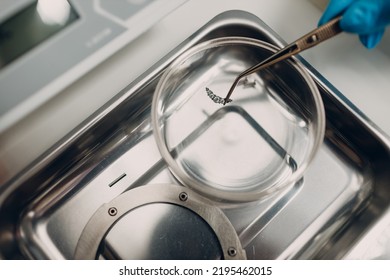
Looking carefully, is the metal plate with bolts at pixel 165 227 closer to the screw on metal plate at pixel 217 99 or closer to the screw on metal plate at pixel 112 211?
the screw on metal plate at pixel 112 211

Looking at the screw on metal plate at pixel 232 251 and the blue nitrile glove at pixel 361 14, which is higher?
the blue nitrile glove at pixel 361 14

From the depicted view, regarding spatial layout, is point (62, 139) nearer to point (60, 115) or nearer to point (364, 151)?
point (60, 115)

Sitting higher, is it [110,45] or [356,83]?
[110,45]

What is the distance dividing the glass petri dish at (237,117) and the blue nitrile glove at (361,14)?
0.07 metres

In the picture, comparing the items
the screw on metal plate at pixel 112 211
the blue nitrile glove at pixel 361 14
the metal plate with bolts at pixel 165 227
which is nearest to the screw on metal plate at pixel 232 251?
the metal plate with bolts at pixel 165 227

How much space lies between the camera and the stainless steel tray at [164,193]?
50cm

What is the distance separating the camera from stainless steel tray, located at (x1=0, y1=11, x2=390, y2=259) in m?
0.50

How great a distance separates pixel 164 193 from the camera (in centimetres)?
50

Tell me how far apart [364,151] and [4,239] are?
1.32ft

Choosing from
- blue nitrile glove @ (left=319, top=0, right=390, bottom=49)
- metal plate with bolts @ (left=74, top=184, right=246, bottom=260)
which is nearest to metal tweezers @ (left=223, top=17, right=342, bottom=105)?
blue nitrile glove @ (left=319, top=0, right=390, bottom=49)

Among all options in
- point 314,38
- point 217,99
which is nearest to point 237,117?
point 217,99

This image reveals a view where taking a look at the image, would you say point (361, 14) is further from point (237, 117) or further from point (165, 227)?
point (165, 227)

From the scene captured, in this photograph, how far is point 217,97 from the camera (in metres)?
0.56

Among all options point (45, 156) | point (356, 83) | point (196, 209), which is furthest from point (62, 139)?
Answer: point (356, 83)
